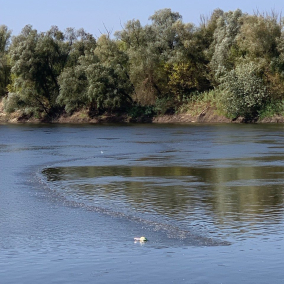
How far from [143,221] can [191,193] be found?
16.3 ft

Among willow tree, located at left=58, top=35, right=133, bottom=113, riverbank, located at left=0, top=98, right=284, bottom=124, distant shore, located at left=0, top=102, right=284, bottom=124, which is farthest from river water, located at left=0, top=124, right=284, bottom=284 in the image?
willow tree, located at left=58, top=35, right=133, bottom=113

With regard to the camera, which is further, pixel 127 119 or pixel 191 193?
pixel 127 119

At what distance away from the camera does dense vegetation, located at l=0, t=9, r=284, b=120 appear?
8006 cm

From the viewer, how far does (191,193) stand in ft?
68.9

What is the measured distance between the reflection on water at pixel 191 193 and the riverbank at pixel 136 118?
53.1 meters

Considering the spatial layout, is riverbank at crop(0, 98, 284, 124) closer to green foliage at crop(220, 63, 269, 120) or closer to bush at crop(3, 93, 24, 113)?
green foliage at crop(220, 63, 269, 120)

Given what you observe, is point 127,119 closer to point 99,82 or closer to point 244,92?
point 99,82

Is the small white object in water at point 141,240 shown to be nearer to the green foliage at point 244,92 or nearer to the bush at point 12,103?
the green foliage at point 244,92

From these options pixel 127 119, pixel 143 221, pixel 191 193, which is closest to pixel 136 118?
pixel 127 119

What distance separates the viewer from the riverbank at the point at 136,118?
277 ft

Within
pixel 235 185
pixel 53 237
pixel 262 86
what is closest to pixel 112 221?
pixel 53 237

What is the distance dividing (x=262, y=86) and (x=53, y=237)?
6854 centimetres

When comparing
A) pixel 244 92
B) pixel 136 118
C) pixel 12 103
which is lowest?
pixel 136 118

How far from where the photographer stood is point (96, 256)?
42.0ft
